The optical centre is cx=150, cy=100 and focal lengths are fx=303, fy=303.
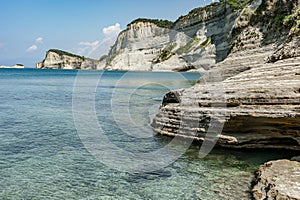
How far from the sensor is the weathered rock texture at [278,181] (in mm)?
6812

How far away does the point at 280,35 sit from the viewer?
83.8ft

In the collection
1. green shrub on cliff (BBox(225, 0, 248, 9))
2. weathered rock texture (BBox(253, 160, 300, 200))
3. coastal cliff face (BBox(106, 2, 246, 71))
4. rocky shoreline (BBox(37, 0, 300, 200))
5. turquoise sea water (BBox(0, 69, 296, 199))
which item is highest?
green shrub on cliff (BBox(225, 0, 248, 9))

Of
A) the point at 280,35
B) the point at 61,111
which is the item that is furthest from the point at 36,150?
the point at 280,35

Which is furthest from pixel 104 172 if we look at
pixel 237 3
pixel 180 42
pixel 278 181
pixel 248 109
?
pixel 180 42

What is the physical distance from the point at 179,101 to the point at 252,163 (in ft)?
14.6

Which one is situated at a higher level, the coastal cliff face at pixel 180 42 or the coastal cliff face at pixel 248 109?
the coastal cliff face at pixel 180 42

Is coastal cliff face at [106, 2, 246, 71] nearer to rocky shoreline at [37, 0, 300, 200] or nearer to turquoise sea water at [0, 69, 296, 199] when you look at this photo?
rocky shoreline at [37, 0, 300, 200]

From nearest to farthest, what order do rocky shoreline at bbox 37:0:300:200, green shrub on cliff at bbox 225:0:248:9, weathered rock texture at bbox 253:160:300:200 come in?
1. weathered rock texture at bbox 253:160:300:200
2. rocky shoreline at bbox 37:0:300:200
3. green shrub on cliff at bbox 225:0:248:9

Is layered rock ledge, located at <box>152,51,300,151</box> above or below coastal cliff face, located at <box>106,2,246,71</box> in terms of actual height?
below

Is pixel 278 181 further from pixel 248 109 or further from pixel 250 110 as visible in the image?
pixel 248 109

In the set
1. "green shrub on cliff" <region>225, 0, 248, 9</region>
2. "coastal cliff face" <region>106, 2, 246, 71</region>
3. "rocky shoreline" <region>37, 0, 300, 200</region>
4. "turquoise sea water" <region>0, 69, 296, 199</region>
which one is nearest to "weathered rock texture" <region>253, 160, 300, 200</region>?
"rocky shoreline" <region>37, 0, 300, 200</region>

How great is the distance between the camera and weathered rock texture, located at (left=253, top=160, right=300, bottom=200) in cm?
681

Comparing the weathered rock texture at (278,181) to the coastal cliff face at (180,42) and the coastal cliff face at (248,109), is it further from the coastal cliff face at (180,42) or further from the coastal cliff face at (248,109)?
the coastal cliff face at (180,42)

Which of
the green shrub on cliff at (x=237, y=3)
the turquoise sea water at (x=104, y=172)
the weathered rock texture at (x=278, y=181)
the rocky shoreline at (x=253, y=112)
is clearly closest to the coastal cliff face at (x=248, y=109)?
the rocky shoreline at (x=253, y=112)
